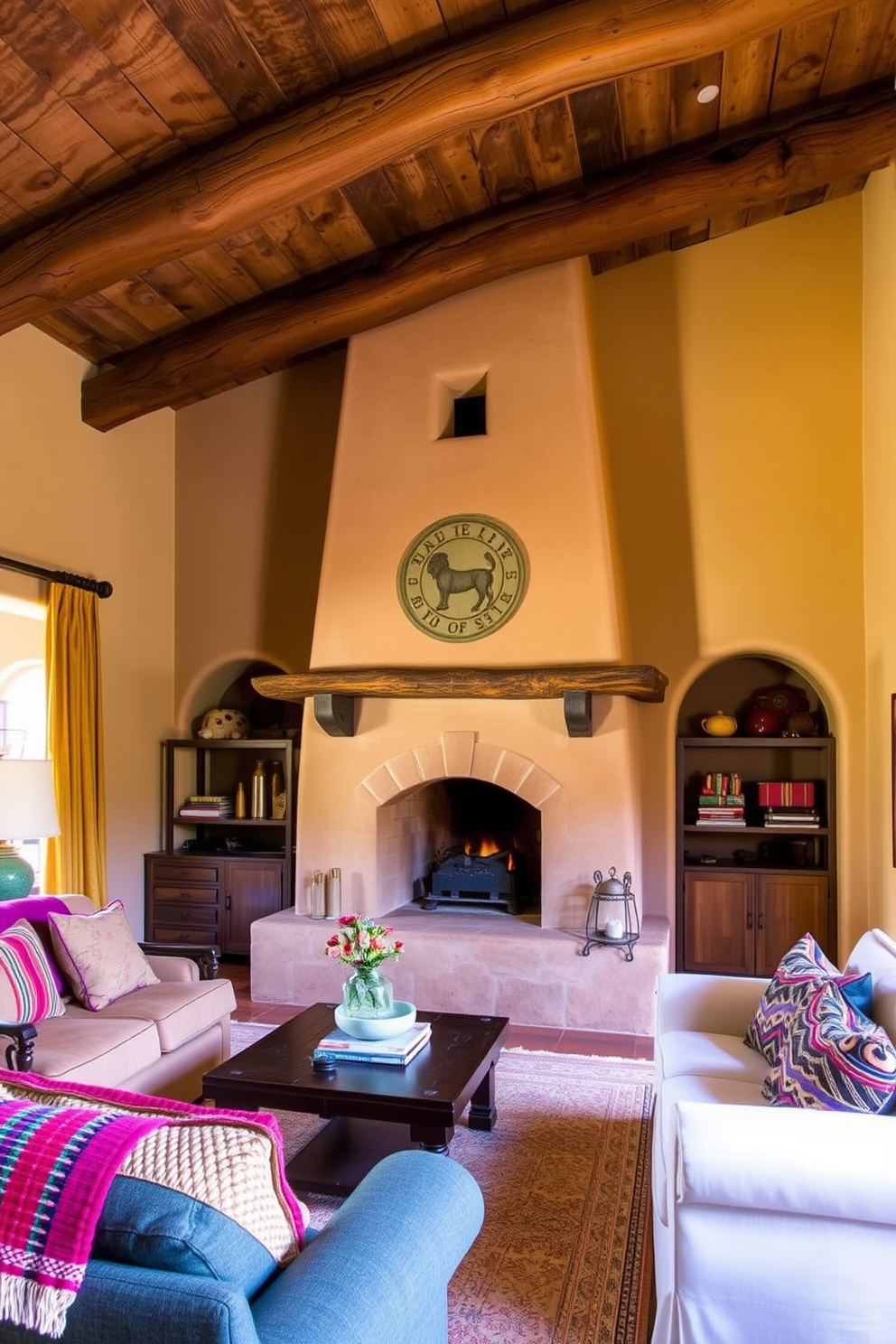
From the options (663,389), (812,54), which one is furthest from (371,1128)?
(812,54)

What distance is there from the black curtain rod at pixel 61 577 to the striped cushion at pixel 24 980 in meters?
2.09

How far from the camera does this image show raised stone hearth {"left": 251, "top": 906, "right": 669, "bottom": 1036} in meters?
4.84

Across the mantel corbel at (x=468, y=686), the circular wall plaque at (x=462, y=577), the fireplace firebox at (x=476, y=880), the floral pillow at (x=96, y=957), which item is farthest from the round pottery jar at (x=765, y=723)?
the floral pillow at (x=96, y=957)

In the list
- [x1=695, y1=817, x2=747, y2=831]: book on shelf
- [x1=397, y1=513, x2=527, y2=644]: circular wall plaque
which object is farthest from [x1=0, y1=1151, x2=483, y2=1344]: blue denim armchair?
[x1=695, y1=817, x2=747, y2=831]: book on shelf

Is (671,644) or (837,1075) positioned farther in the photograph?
(671,644)

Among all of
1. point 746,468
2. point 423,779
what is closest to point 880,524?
point 746,468

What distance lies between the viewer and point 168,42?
3.46 m

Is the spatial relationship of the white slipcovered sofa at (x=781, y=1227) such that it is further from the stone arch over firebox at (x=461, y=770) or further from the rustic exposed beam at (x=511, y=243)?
the rustic exposed beam at (x=511, y=243)

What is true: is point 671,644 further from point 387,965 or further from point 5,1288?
point 5,1288

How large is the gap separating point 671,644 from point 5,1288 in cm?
501

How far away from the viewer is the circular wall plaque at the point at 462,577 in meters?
5.26

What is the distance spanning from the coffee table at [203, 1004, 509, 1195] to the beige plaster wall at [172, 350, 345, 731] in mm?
3379

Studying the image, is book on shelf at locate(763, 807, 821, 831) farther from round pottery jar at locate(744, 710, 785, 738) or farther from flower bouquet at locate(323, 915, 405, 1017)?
flower bouquet at locate(323, 915, 405, 1017)

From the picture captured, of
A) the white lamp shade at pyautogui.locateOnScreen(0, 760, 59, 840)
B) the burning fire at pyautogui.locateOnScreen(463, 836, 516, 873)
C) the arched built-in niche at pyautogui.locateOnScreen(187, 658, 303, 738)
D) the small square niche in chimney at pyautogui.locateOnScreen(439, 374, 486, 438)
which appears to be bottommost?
the burning fire at pyautogui.locateOnScreen(463, 836, 516, 873)
